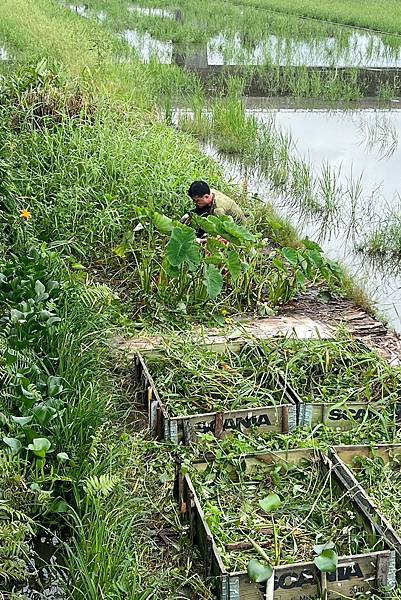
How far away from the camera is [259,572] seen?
2.33m

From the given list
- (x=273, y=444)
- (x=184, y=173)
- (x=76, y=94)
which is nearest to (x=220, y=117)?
(x=76, y=94)

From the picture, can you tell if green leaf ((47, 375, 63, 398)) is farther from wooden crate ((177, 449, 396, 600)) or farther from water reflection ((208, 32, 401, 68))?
water reflection ((208, 32, 401, 68))

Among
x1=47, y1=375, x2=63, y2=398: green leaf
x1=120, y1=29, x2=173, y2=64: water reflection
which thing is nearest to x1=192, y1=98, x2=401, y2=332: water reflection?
x1=47, y1=375, x2=63, y2=398: green leaf

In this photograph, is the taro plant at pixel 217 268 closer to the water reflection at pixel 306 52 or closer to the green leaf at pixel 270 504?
the green leaf at pixel 270 504

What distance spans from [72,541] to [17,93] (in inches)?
180

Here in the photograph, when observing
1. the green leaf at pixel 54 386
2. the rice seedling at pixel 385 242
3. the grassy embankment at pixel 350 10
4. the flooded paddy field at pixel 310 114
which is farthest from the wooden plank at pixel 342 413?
the grassy embankment at pixel 350 10

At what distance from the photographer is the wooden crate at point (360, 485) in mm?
2572

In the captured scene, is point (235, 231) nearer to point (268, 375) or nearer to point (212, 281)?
point (212, 281)

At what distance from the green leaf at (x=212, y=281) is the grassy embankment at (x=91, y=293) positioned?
0.03ft

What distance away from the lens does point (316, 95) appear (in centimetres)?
1133

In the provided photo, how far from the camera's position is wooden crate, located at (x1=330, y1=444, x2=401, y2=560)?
257 centimetres

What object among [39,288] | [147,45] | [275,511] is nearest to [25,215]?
[39,288]

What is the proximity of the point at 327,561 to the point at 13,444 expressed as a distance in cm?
111

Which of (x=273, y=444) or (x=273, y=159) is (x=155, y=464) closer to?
(x=273, y=444)
